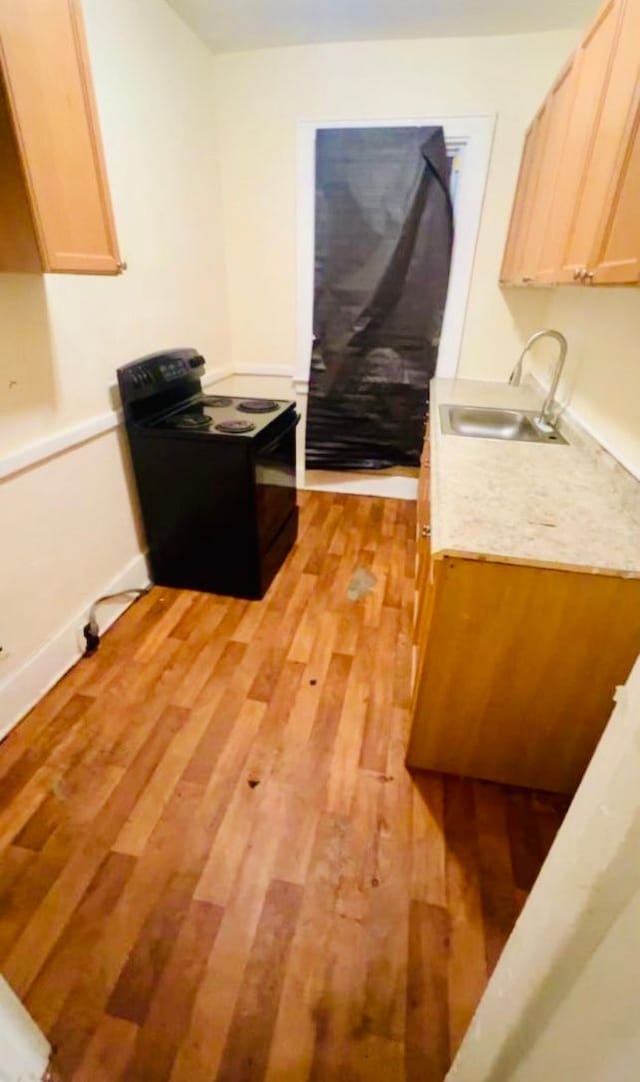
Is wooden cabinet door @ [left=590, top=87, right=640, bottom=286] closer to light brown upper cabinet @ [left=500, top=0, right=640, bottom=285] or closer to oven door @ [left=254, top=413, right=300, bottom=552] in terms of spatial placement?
light brown upper cabinet @ [left=500, top=0, right=640, bottom=285]

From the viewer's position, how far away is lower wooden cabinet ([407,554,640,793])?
1.13m

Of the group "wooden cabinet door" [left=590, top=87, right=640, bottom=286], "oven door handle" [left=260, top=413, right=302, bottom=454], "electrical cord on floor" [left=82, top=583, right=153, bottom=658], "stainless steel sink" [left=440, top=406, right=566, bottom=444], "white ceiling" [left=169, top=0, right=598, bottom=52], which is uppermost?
"white ceiling" [left=169, top=0, right=598, bottom=52]

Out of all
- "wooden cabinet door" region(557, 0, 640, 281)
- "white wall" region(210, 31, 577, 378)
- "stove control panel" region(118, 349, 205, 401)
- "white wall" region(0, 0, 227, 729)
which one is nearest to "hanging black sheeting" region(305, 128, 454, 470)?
"white wall" region(210, 31, 577, 378)

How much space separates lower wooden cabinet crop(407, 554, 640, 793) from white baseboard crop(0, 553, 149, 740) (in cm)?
132

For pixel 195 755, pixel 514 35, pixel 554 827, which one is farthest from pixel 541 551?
pixel 514 35

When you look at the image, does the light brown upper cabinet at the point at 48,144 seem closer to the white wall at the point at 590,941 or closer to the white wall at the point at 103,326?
the white wall at the point at 103,326

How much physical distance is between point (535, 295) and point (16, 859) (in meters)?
3.34

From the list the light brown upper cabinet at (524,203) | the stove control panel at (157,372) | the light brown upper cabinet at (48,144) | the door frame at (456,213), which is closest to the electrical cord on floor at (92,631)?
the stove control panel at (157,372)

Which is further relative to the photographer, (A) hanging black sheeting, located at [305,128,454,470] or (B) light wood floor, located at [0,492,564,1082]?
(A) hanging black sheeting, located at [305,128,454,470]

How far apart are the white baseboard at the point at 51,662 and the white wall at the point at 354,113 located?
6.78 feet

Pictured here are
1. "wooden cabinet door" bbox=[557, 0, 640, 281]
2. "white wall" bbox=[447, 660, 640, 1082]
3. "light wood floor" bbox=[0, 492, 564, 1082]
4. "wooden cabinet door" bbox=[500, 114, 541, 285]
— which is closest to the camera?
"white wall" bbox=[447, 660, 640, 1082]

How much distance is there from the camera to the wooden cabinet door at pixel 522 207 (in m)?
2.17

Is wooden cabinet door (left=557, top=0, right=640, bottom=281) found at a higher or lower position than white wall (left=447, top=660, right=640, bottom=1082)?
higher

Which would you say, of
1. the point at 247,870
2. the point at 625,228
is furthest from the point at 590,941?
→ the point at 625,228
